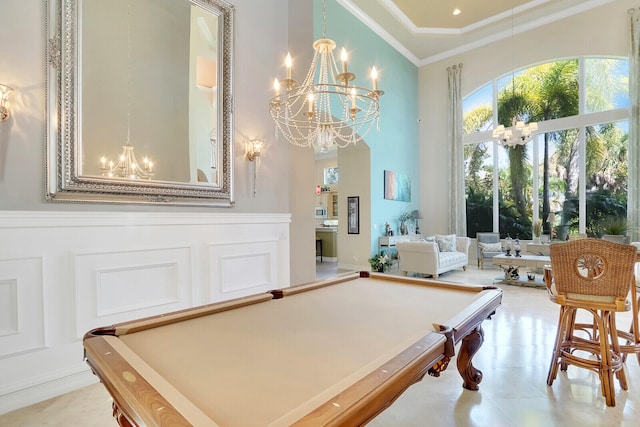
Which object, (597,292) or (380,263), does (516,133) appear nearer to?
(380,263)

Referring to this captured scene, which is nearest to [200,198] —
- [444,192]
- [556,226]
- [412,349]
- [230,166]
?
[230,166]

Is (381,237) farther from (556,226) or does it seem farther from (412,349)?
(412,349)

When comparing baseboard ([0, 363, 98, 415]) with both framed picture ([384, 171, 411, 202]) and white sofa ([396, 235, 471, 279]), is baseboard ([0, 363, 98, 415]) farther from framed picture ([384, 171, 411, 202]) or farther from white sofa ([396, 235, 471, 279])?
framed picture ([384, 171, 411, 202])

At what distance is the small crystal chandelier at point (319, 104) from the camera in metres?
2.41

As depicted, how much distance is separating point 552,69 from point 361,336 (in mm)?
8610

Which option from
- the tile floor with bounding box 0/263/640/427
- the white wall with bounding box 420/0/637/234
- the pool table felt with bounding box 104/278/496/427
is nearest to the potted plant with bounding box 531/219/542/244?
the white wall with bounding box 420/0/637/234

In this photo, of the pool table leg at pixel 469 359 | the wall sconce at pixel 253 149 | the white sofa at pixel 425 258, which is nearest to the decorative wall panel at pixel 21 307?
the wall sconce at pixel 253 149

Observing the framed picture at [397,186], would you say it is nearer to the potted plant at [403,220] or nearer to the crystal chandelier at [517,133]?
the potted plant at [403,220]

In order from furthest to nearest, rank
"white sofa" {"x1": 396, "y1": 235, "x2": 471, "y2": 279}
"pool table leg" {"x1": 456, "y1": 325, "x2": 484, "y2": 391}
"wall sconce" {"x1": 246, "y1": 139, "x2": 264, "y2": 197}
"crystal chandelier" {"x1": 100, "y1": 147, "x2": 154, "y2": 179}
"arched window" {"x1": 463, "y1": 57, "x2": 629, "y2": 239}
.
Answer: "arched window" {"x1": 463, "y1": 57, "x2": 629, "y2": 239} < "white sofa" {"x1": 396, "y1": 235, "x2": 471, "y2": 279} < "wall sconce" {"x1": 246, "y1": 139, "x2": 264, "y2": 197} < "crystal chandelier" {"x1": 100, "y1": 147, "x2": 154, "y2": 179} < "pool table leg" {"x1": 456, "y1": 325, "x2": 484, "y2": 391}

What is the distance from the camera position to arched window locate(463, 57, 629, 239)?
6613 millimetres

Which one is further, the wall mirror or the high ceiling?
the high ceiling

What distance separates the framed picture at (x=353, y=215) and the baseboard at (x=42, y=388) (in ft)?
19.0

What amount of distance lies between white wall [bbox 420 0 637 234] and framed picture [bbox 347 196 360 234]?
7.84ft

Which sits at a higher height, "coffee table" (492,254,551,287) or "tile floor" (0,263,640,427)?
"coffee table" (492,254,551,287)
